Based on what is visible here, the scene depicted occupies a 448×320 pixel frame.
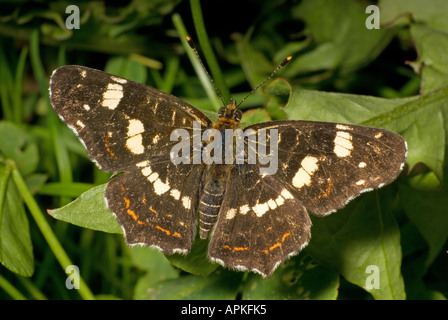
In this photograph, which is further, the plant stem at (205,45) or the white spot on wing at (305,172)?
the plant stem at (205,45)

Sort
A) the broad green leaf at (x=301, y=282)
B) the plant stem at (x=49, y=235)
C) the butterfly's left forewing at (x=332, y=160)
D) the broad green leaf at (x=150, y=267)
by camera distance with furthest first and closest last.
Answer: the broad green leaf at (x=150, y=267) → the plant stem at (x=49, y=235) → the broad green leaf at (x=301, y=282) → the butterfly's left forewing at (x=332, y=160)

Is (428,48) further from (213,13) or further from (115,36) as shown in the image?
(115,36)

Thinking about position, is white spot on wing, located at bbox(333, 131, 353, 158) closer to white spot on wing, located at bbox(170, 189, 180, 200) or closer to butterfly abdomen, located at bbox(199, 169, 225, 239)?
butterfly abdomen, located at bbox(199, 169, 225, 239)

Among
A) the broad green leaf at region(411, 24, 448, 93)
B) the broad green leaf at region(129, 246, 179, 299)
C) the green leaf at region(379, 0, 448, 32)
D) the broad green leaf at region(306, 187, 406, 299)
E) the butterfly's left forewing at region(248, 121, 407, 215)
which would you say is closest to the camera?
the butterfly's left forewing at region(248, 121, 407, 215)

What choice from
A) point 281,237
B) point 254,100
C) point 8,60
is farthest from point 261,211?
point 8,60

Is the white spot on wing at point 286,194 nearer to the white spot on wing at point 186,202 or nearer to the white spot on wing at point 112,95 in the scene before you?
the white spot on wing at point 186,202

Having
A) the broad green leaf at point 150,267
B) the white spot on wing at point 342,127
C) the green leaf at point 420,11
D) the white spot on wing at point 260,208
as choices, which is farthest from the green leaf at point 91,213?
the green leaf at point 420,11

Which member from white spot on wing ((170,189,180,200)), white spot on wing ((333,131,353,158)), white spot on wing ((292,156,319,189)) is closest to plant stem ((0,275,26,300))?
white spot on wing ((170,189,180,200))
